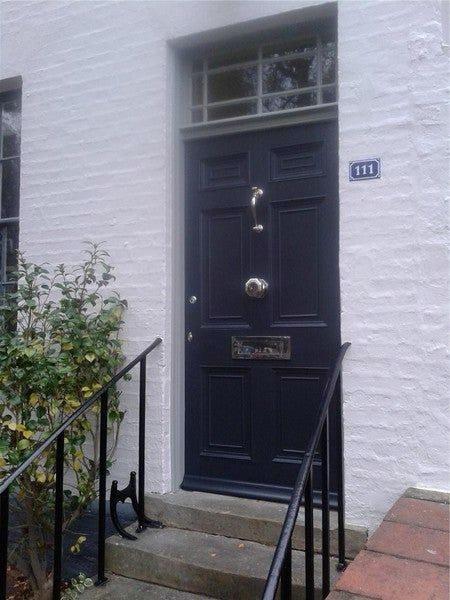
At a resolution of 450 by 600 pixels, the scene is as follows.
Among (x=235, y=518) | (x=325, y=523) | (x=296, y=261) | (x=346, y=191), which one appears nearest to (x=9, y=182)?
(x=296, y=261)

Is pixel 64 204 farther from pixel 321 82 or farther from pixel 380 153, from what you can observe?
pixel 380 153

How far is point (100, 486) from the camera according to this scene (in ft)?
10.4

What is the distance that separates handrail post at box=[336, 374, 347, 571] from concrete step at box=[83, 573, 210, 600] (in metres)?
0.72

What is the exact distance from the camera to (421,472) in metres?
2.96

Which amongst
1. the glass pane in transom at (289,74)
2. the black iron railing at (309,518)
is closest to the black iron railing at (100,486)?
the black iron railing at (309,518)

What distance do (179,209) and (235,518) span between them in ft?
6.31

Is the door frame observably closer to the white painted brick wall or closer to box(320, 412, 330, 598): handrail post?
the white painted brick wall

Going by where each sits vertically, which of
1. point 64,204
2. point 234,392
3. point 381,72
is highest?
point 381,72

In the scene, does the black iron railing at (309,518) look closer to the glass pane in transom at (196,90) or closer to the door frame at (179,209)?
the door frame at (179,209)

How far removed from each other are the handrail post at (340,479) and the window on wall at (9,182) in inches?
107

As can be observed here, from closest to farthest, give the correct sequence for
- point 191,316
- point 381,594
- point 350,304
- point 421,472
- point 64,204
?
point 381,594
point 421,472
point 350,304
point 191,316
point 64,204

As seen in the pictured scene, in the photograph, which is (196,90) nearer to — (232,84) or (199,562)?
(232,84)

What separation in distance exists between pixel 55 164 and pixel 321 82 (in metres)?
1.92

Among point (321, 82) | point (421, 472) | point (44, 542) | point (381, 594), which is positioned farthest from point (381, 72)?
point (44, 542)
